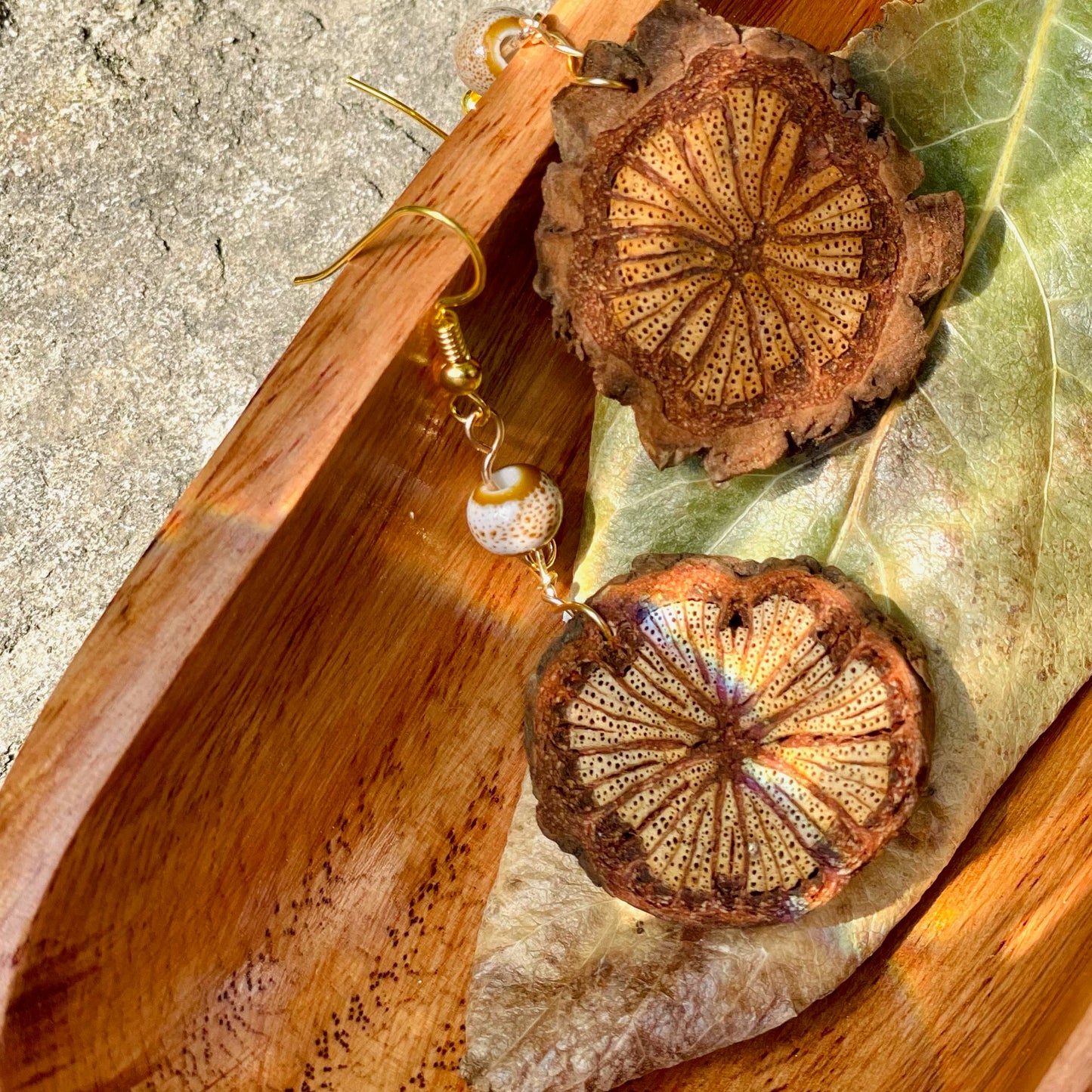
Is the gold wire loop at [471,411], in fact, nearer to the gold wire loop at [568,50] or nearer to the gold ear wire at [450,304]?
the gold ear wire at [450,304]

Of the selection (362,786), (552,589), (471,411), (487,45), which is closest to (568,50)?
(487,45)

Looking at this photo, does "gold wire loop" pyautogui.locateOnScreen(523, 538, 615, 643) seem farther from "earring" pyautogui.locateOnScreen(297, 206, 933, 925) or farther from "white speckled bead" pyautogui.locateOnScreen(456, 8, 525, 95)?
"white speckled bead" pyautogui.locateOnScreen(456, 8, 525, 95)

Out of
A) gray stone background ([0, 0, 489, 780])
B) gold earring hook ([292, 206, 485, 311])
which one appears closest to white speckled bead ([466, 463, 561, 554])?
gold earring hook ([292, 206, 485, 311])

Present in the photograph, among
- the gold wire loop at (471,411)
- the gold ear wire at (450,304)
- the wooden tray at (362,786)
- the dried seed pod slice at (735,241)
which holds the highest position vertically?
the dried seed pod slice at (735,241)

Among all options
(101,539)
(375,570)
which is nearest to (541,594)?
(375,570)

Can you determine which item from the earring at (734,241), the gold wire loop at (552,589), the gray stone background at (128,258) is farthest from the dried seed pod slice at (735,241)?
the gray stone background at (128,258)
